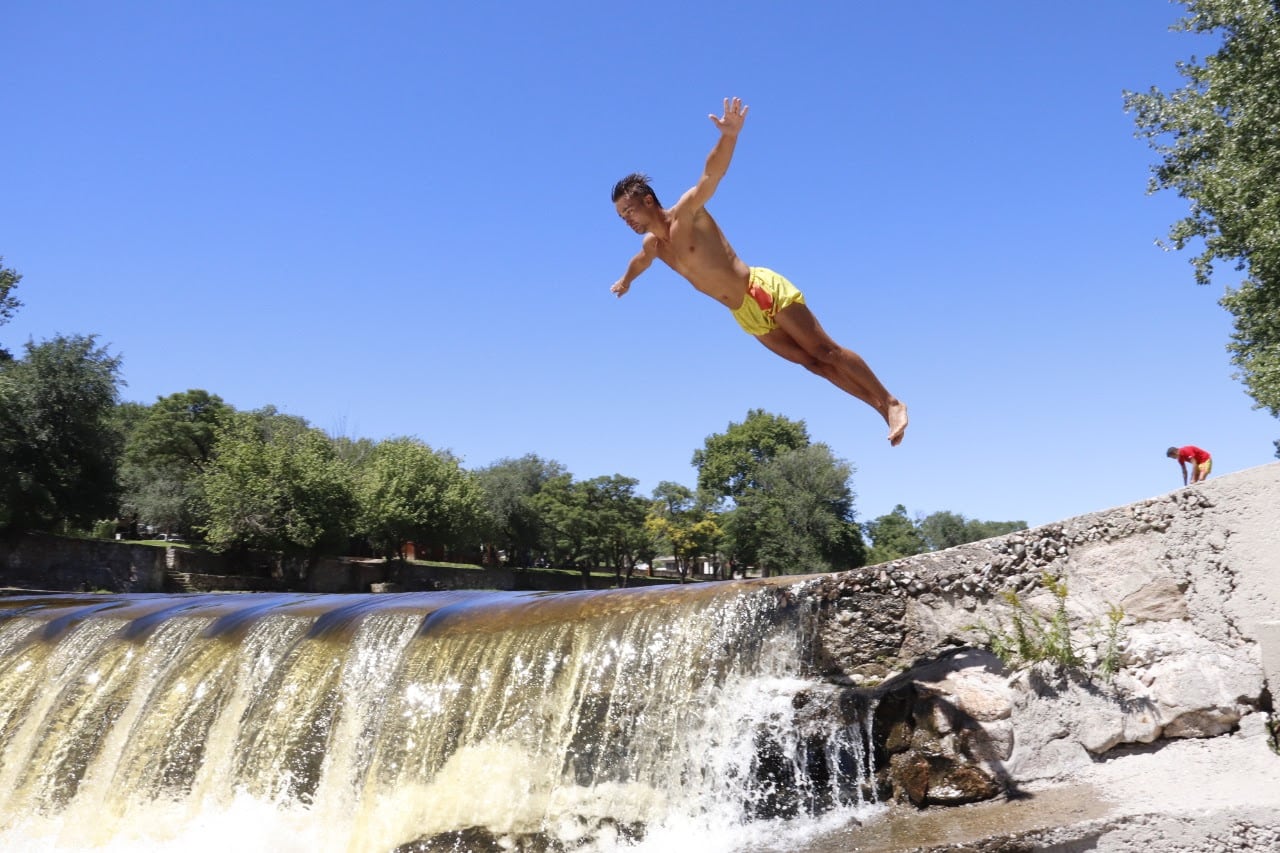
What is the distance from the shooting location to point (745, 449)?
67.9 metres

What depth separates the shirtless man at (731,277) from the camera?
4410 millimetres

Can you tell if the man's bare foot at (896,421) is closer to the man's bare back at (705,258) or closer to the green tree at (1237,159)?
the man's bare back at (705,258)

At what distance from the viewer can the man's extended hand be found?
13.8 feet

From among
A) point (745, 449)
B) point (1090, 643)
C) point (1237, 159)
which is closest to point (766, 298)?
point (1090, 643)

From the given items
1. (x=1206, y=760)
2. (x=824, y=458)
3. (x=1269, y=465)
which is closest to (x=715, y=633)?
(x=1206, y=760)

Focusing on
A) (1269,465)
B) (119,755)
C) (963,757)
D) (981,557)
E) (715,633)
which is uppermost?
(1269,465)

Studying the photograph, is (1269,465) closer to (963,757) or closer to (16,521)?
(963,757)

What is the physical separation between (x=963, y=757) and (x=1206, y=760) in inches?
48.6

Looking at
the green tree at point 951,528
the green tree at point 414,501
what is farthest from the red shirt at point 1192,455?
the green tree at point 951,528

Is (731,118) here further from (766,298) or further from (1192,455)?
(1192,455)

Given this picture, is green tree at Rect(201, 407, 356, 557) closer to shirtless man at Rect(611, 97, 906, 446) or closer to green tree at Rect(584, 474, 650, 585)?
green tree at Rect(584, 474, 650, 585)

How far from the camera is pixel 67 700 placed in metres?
9.20

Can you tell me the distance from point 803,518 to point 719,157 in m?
48.6

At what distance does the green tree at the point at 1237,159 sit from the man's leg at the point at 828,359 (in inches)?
411
